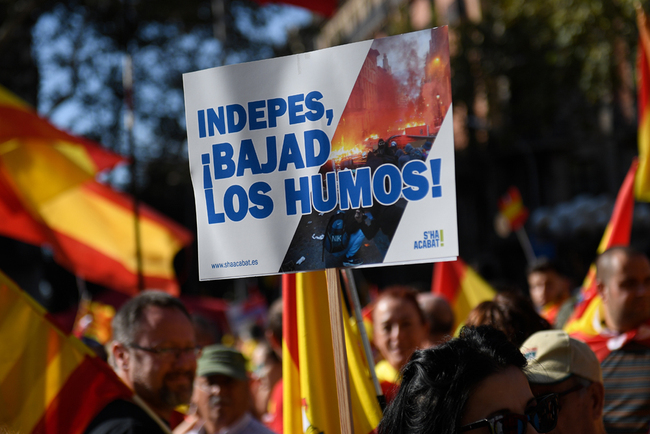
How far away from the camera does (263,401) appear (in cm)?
499

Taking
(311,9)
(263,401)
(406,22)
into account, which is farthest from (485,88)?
(263,401)

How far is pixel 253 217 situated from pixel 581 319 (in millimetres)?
2669

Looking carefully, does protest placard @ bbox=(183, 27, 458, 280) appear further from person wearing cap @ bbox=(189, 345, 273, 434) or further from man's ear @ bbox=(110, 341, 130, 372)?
person wearing cap @ bbox=(189, 345, 273, 434)

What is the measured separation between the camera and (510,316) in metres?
2.92

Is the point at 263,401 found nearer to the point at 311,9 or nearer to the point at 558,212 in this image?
the point at 311,9

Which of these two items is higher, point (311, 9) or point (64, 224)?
point (311, 9)

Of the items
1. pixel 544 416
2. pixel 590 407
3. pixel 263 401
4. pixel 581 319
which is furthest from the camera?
pixel 263 401

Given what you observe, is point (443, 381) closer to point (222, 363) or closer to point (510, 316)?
point (510, 316)

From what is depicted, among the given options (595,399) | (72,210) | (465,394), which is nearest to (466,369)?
(465,394)

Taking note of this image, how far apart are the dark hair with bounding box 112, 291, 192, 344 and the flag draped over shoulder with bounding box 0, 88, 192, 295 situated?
267 centimetres

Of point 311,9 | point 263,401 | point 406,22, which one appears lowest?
point 263,401

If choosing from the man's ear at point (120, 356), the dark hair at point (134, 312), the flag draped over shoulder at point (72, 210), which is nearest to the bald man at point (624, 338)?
the dark hair at point (134, 312)

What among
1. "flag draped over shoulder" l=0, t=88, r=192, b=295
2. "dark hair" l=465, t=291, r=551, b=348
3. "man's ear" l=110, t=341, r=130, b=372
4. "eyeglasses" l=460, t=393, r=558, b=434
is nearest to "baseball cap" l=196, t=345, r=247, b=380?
"man's ear" l=110, t=341, r=130, b=372

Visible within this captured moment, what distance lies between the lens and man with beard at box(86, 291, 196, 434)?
267 centimetres
